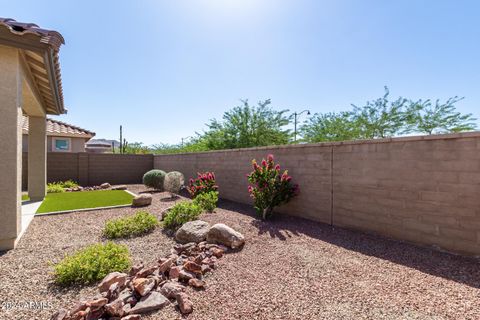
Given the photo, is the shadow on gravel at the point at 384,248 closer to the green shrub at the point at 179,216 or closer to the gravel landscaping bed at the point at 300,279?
the gravel landscaping bed at the point at 300,279

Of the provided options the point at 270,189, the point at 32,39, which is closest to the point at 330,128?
the point at 270,189

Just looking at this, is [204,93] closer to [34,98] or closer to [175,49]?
[175,49]

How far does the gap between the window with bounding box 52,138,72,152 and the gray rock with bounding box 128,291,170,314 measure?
18.2m

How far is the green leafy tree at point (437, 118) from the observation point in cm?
1152

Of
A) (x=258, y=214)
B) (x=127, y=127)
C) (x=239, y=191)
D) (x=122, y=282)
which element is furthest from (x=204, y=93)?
(x=127, y=127)

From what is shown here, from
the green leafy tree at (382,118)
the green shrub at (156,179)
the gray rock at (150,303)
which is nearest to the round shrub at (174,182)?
the green shrub at (156,179)

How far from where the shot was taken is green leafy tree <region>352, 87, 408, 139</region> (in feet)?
42.4

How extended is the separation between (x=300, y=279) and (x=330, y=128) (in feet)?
42.7

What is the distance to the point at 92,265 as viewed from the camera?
329 centimetres

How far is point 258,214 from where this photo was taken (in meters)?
6.95

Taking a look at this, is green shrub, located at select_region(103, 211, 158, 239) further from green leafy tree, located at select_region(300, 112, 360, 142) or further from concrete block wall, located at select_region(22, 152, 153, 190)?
green leafy tree, located at select_region(300, 112, 360, 142)

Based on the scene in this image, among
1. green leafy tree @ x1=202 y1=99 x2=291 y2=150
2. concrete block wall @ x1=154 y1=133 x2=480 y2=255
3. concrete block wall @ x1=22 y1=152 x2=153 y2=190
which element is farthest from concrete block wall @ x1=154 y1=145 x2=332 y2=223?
concrete block wall @ x1=22 y1=152 x2=153 y2=190

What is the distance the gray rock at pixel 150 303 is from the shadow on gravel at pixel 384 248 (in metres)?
2.81

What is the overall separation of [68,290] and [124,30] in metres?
8.04
